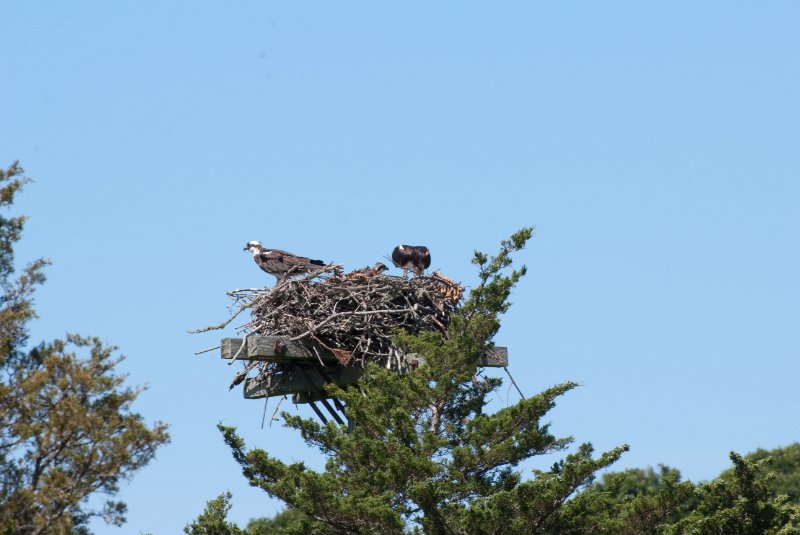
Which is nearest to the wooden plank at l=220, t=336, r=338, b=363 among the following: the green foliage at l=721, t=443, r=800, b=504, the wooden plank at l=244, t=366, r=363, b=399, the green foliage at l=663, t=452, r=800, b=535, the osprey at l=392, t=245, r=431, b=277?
the wooden plank at l=244, t=366, r=363, b=399

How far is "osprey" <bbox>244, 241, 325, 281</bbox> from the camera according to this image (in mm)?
19688

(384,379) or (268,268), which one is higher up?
(268,268)

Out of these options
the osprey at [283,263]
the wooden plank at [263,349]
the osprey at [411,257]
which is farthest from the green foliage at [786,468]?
the wooden plank at [263,349]

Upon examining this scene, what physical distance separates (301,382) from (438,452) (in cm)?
200

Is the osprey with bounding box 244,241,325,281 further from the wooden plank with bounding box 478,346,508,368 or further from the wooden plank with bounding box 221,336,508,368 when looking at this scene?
the wooden plank with bounding box 478,346,508,368

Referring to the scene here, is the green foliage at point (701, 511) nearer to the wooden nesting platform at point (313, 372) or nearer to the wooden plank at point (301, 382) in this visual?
the wooden nesting platform at point (313, 372)

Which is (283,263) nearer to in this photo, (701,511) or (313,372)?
(313,372)

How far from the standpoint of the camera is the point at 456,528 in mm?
17062

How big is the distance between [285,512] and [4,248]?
94.6 feet

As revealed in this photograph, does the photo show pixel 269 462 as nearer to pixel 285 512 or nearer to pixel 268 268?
pixel 268 268

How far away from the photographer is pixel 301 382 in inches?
733

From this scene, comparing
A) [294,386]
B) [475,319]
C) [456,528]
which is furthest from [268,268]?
[456,528]

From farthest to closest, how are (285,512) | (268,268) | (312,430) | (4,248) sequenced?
1. (285,512)
2. (268,268)
3. (312,430)
4. (4,248)

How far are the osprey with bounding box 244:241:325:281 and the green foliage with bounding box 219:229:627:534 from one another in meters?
2.19
